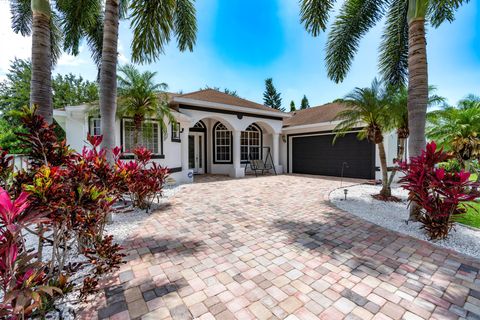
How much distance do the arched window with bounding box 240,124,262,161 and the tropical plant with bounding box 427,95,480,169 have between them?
995 cm

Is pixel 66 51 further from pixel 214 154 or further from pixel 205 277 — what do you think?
pixel 205 277

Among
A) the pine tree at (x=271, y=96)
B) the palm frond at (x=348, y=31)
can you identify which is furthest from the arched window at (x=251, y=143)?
the pine tree at (x=271, y=96)

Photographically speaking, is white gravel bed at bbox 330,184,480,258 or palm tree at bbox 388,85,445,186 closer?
white gravel bed at bbox 330,184,480,258

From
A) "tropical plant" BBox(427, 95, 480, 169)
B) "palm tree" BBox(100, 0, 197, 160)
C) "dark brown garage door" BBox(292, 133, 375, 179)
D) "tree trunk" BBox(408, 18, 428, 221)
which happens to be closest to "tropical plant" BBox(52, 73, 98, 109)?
"palm tree" BBox(100, 0, 197, 160)

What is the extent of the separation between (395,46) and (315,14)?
128 inches

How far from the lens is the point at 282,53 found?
43.6ft

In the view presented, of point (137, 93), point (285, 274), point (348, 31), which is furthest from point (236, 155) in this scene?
point (285, 274)

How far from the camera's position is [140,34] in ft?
19.8

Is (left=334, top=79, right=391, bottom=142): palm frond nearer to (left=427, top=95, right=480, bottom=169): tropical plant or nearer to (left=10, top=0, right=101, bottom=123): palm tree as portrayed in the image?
(left=427, top=95, right=480, bottom=169): tropical plant

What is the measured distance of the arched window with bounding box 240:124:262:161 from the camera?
15583 millimetres

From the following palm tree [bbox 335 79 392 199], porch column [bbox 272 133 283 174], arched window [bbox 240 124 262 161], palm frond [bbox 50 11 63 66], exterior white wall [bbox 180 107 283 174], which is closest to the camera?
palm tree [bbox 335 79 392 199]

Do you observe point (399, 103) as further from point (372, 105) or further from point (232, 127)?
point (232, 127)

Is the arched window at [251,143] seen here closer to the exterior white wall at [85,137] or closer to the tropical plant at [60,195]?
the exterior white wall at [85,137]

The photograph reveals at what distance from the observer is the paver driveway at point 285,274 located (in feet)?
7.90
